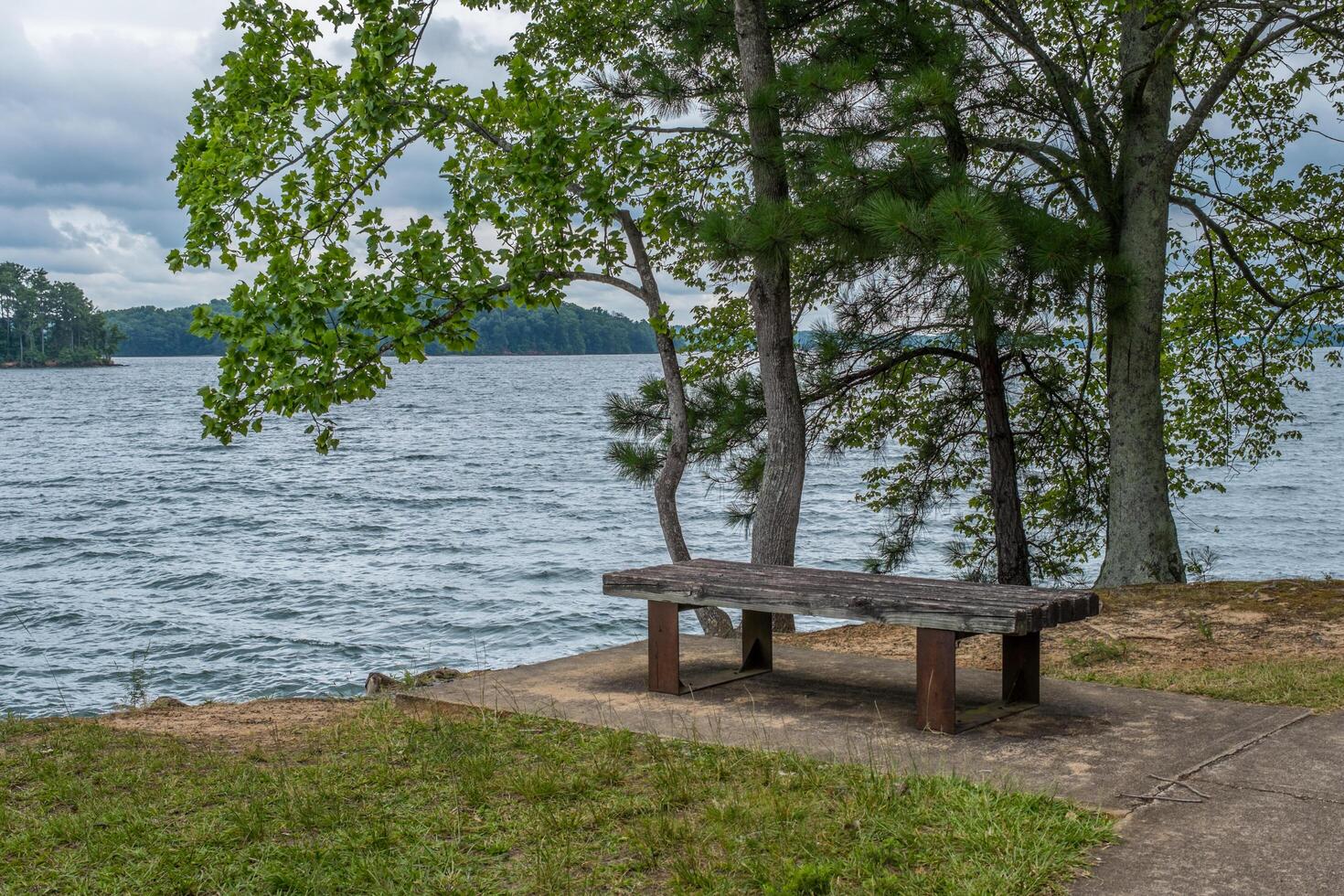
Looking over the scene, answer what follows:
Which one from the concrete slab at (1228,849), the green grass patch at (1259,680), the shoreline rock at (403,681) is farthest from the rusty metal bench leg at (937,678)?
the shoreline rock at (403,681)

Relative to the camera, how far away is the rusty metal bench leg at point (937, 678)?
4828mm

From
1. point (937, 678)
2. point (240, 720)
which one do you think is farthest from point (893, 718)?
point (240, 720)

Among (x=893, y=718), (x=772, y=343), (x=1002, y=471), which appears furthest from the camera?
(x=1002, y=471)

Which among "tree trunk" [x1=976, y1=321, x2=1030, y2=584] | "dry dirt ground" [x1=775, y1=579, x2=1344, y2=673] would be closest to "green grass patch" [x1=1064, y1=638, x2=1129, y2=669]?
"dry dirt ground" [x1=775, y1=579, x2=1344, y2=673]

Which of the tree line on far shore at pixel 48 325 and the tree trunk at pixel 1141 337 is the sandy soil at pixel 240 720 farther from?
the tree line on far shore at pixel 48 325

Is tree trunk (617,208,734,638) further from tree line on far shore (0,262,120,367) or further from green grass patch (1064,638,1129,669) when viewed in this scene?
tree line on far shore (0,262,120,367)

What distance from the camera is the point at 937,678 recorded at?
486 cm

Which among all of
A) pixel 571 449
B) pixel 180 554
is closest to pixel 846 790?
pixel 180 554

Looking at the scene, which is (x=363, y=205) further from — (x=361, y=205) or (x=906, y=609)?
(x=906, y=609)

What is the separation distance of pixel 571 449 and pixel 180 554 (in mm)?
26245

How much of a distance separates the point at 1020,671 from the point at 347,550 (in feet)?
63.2

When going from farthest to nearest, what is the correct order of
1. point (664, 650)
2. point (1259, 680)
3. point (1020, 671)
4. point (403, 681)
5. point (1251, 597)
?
point (1251, 597)
point (403, 681)
point (1259, 680)
point (664, 650)
point (1020, 671)

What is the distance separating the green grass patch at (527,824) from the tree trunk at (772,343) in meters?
4.18

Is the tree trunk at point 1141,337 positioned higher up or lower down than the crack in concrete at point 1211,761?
higher up
